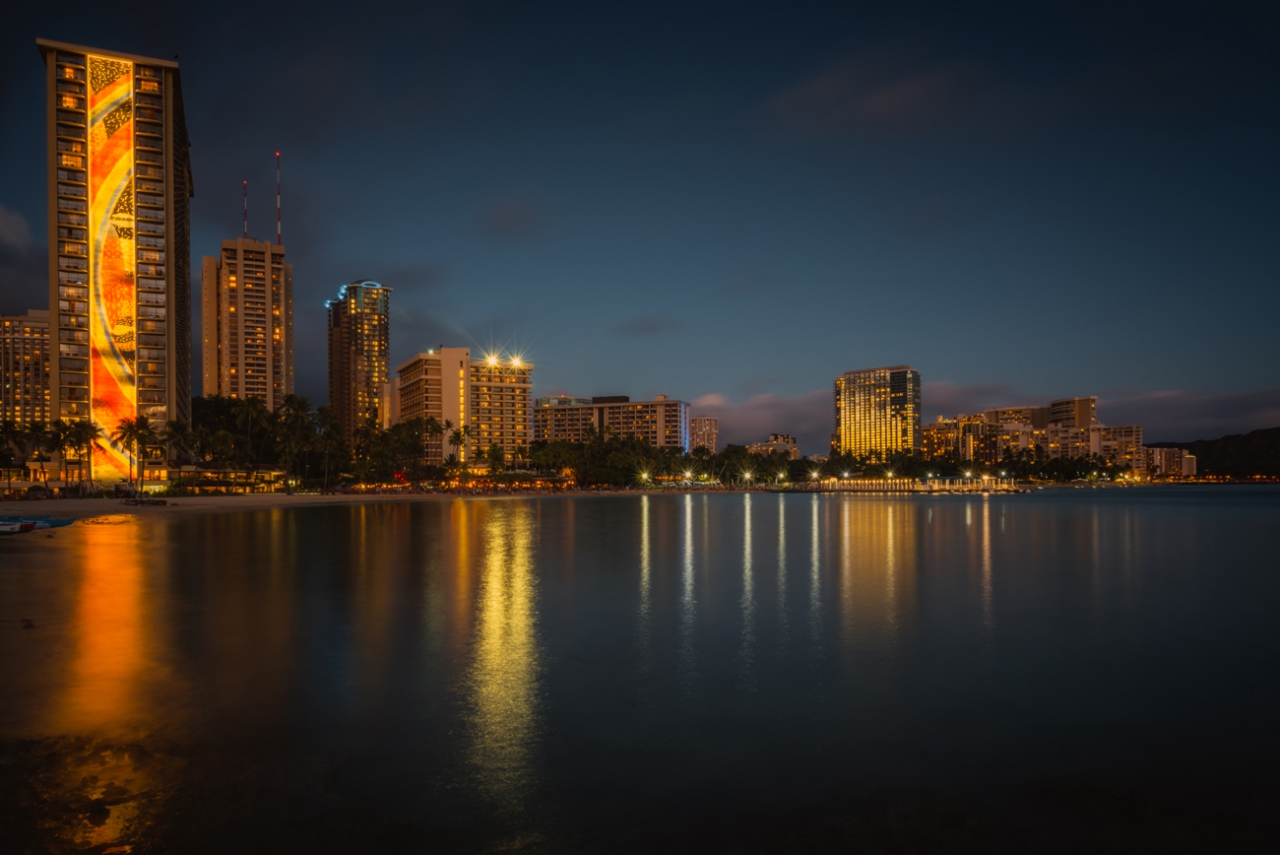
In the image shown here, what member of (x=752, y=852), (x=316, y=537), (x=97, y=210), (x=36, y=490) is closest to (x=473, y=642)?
(x=752, y=852)

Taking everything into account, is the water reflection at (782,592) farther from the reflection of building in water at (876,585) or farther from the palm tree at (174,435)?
the palm tree at (174,435)

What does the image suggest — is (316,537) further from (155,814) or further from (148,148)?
(148,148)

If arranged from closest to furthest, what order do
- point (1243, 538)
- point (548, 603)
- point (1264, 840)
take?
1. point (1264, 840)
2. point (548, 603)
3. point (1243, 538)

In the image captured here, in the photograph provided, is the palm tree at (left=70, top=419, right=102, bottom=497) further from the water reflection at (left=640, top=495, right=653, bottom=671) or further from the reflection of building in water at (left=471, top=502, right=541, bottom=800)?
the reflection of building in water at (left=471, top=502, right=541, bottom=800)

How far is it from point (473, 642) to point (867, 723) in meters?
7.67

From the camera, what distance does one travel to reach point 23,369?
17775 centimetres

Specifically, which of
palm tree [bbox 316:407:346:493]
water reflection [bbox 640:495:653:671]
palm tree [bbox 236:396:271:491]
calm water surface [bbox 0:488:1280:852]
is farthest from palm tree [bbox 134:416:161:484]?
water reflection [bbox 640:495:653:671]

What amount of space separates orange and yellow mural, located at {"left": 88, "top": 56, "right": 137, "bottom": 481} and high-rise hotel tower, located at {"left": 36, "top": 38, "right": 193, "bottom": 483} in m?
0.15

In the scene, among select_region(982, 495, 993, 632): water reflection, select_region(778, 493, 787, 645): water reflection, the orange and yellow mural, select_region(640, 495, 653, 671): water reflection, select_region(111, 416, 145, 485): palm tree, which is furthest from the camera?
the orange and yellow mural

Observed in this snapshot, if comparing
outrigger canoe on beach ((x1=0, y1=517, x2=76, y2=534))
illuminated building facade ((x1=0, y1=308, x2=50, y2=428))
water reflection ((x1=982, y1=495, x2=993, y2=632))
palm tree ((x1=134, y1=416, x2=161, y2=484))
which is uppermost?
illuminated building facade ((x1=0, y1=308, x2=50, y2=428))

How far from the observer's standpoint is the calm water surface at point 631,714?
6.80 meters

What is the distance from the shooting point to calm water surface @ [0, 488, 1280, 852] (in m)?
6.80

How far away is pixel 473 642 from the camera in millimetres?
13859

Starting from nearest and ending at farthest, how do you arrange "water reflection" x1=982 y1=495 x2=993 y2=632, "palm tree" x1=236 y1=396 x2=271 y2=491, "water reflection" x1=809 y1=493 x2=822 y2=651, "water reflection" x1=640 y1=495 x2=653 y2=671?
1. "water reflection" x1=640 y1=495 x2=653 y2=671
2. "water reflection" x1=809 y1=493 x2=822 y2=651
3. "water reflection" x1=982 y1=495 x2=993 y2=632
4. "palm tree" x1=236 y1=396 x2=271 y2=491
